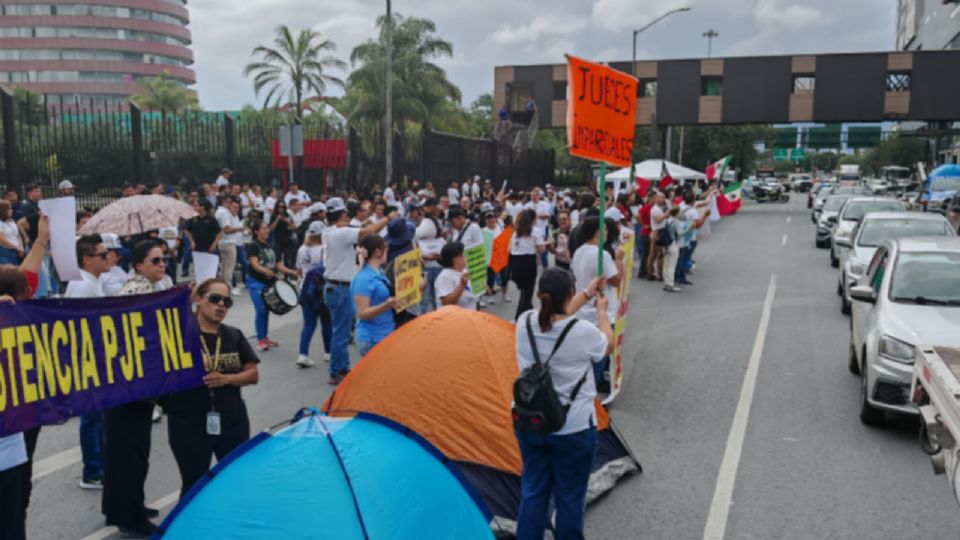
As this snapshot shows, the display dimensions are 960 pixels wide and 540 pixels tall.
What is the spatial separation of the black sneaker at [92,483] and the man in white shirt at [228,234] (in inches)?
328

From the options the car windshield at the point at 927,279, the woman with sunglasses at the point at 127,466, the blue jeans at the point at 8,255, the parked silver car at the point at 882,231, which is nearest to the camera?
the woman with sunglasses at the point at 127,466

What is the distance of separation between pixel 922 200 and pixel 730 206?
17.3 metres

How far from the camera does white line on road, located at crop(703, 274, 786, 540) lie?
17.0 ft

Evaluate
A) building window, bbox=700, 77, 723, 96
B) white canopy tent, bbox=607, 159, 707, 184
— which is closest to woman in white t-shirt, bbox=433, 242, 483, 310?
white canopy tent, bbox=607, 159, 707, 184

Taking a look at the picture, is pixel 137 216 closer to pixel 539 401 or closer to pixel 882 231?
pixel 539 401

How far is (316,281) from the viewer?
9.08m

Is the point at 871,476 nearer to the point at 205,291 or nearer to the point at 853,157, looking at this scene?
the point at 205,291

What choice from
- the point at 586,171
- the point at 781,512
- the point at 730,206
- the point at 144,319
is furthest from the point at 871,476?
the point at 586,171

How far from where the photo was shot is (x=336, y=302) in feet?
27.7

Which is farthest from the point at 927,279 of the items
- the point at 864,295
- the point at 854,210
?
the point at 854,210

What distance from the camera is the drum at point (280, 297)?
8.93 meters

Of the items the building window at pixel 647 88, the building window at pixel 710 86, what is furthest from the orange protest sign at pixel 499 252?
the building window at pixel 710 86

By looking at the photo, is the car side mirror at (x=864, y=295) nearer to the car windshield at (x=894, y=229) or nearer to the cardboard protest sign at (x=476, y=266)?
the cardboard protest sign at (x=476, y=266)

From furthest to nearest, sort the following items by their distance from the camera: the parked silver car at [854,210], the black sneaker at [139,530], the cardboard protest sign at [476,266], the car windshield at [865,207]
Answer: the car windshield at [865,207] < the parked silver car at [854,210] < the cardboard protest sign at [476,266] < the black sneaker at [139,530]
